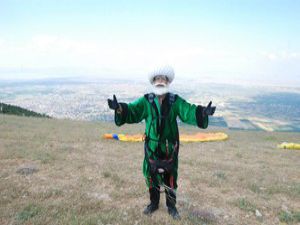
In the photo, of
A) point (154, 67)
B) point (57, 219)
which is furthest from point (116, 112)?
point (57, 219)

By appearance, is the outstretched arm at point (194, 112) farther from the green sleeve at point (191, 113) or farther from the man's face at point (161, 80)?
the man's face at point (161, 80)

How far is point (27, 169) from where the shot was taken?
8406mm

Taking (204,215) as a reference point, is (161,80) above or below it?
above

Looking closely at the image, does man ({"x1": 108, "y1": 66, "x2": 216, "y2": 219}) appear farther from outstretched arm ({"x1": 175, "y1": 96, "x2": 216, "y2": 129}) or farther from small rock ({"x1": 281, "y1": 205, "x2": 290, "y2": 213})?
small rock ({"x1": 281, "y1": 205, "x2": 290, "y2": 213})

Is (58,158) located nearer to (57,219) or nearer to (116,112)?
(57,219)

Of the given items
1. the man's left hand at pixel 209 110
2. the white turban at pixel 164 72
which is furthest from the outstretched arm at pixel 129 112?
the man's left hand at pixel 209 110

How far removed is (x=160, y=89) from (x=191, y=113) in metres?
0.76

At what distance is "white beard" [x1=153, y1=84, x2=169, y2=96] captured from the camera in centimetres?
525

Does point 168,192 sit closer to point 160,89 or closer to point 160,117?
point 160,117

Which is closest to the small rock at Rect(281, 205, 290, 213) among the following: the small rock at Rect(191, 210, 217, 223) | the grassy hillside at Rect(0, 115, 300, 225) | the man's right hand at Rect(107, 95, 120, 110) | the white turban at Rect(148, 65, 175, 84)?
the grassy hillside at Rect(0, 115, 300, 225)

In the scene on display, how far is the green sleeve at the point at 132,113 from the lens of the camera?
206 inches

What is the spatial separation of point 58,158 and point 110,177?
3.08m

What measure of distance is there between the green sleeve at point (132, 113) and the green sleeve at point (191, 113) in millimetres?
693

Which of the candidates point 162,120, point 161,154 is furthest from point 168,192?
point 162,120
